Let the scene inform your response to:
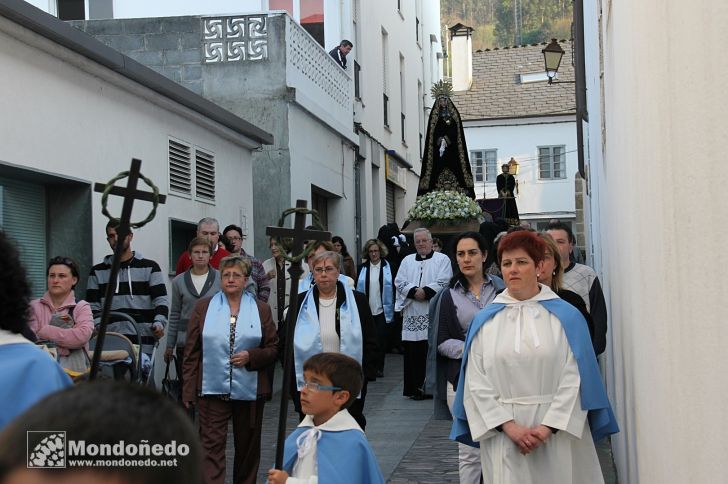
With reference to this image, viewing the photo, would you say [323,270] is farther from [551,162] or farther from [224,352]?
[551,162]

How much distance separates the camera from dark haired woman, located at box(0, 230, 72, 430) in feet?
9.97

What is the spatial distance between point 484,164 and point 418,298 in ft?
117

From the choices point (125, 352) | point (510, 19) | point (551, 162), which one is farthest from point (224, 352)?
point (510, 19)

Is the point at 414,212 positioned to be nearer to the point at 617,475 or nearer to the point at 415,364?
the point at 415,364

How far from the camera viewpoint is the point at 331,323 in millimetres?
8125

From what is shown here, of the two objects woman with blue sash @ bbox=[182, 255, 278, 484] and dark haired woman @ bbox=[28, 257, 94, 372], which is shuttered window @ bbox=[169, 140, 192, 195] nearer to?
dark haired woman @ bbox=[28, 257, 94, 372]

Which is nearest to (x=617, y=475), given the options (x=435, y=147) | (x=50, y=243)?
(x=50, y=243)

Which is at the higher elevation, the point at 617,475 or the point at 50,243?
the point at 50,243

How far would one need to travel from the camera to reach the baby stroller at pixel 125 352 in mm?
8641

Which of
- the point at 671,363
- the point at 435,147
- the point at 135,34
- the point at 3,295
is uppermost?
the point at 135,34

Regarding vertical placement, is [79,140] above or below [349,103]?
below

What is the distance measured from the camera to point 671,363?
10.9 ft

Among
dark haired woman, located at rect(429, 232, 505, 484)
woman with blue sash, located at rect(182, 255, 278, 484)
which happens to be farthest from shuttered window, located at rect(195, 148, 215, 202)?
dark haired woman, located at rect(429, 232, 505, 484)

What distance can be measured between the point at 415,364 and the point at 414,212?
583 cm
